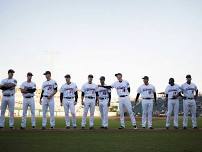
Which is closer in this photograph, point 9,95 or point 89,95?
point 9,95

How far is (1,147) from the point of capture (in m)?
7.16

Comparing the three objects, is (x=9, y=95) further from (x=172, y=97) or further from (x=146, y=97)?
(x=172, y=97)

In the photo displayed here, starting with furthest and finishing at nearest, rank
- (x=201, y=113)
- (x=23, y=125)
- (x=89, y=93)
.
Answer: (x=201, y=113)
(x=89, y=93)
(x=23, y=125)

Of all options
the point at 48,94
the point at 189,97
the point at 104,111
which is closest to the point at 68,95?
the point at 48,94

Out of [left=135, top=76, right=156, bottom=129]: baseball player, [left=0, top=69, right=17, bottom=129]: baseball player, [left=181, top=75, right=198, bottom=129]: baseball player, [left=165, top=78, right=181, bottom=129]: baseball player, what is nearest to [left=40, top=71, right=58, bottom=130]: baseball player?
[left=0, top=69, right=17, bottom=129]: baseball player

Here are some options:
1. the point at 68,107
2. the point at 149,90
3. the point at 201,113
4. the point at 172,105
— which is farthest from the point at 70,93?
the point at 201,113

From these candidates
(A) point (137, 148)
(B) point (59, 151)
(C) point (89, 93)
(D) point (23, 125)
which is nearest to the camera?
(B) point (59, 151)

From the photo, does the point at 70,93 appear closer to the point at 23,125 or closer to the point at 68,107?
the point at 68,107

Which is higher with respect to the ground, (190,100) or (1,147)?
(190,100)

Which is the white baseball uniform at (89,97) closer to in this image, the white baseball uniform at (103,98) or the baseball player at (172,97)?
the white baseball uniform at (103,98)

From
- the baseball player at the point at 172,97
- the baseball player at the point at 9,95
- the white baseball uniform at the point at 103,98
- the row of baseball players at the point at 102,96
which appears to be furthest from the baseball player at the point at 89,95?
the baseball player at the point at 172,97

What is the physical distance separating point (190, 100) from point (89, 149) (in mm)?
8742

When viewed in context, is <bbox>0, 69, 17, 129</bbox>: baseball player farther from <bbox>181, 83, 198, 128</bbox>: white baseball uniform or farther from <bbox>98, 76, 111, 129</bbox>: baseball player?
<bbox>181, 83, 198, 128</bbox>: white baseball uniform

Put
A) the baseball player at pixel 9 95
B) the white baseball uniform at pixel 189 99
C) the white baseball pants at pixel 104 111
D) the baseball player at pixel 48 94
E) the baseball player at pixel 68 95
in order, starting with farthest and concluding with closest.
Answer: the white baseball uniform at pixel 189 99, the baseball player at pixel 68 95, the white baseball pants at pixel 104 111, the baseball player at pixel 48 94, the baseball player at pixel 9 95
